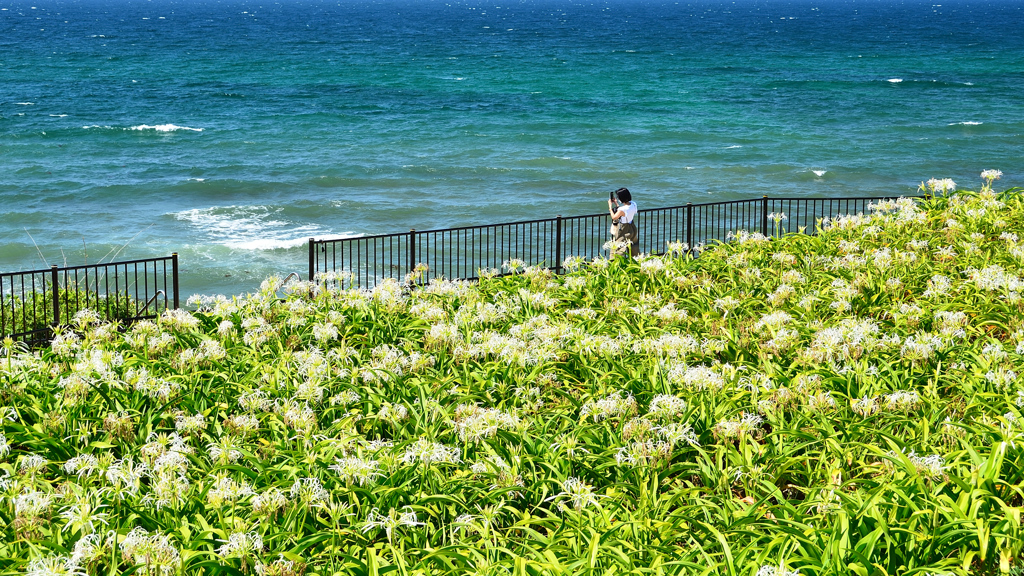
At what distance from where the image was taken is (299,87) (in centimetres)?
6119

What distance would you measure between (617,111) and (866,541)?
48747mm

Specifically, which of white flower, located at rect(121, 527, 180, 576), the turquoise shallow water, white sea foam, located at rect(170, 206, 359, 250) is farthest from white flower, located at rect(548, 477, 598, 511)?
white sea foam, located at rect(170, 206, 359, 250)

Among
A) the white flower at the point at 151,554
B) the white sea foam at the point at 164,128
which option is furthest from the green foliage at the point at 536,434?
the white sea foam at the point at 164,128

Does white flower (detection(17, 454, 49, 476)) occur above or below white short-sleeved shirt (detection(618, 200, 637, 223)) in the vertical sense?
below

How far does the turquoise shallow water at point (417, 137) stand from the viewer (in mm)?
29203

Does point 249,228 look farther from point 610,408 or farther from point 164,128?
point 610,408

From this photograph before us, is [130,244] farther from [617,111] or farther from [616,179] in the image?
[617,111]

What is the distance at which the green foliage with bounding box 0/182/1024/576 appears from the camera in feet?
17.2

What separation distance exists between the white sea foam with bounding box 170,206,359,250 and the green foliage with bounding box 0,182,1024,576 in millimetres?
16827

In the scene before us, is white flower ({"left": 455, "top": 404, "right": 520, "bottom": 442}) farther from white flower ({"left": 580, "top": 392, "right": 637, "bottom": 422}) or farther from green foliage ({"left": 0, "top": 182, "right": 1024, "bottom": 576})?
white flower ({"left": 580, "top": 392, "right": 637, "bottom": 422})

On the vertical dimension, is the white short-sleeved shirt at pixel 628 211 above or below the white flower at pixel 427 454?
above

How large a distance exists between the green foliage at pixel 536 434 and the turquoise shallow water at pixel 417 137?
15.0 m

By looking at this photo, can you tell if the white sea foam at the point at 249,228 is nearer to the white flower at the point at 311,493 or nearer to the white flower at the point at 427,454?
the white flower at the point at 427,454

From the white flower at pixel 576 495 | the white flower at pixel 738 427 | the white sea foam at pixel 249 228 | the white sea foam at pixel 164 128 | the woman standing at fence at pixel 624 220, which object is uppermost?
the white sea foam at pixel 164 128
